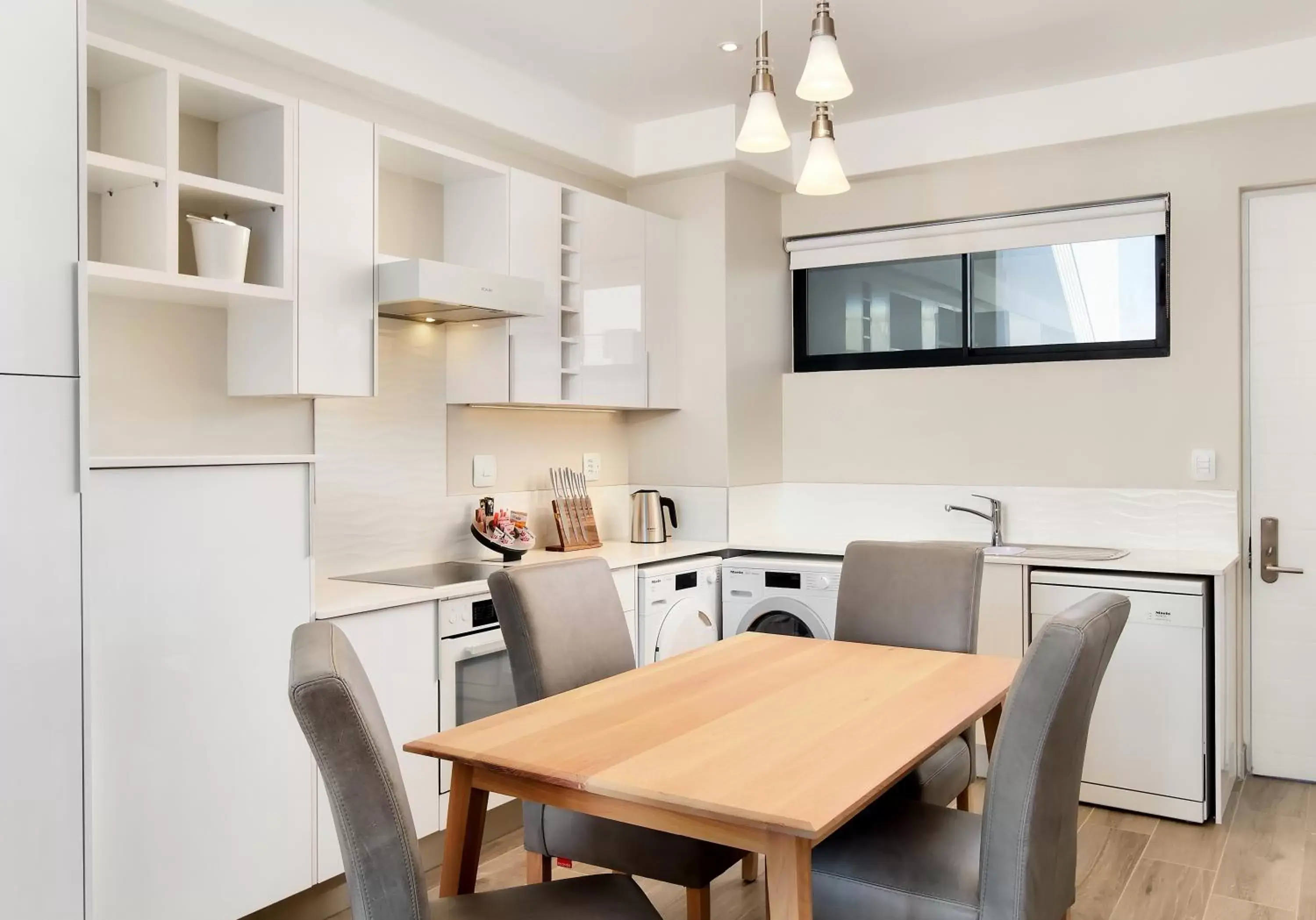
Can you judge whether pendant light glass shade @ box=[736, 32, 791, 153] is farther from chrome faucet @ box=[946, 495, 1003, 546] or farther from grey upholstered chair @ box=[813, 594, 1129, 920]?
chrome faucet @ box=[946, 495, 1003, 546]

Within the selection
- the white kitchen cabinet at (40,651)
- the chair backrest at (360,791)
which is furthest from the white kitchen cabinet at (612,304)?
the chair backrest at (360,791)

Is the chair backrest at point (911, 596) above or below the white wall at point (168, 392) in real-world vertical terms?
below

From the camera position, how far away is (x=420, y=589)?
3.03m

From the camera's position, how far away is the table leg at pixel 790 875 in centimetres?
149

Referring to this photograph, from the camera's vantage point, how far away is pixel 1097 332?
165 inches

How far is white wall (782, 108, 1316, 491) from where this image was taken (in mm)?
3855

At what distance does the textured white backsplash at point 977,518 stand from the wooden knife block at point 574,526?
61cm

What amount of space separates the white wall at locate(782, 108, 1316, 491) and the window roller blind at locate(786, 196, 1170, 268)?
0.15 feet

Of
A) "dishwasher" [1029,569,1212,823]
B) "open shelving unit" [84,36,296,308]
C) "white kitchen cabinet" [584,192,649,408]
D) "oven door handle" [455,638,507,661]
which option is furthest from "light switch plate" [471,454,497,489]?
"dishwasher" [1029,569,1212,823]

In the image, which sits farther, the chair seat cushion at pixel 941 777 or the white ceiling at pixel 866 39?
the white ceiling at pixel 866 39

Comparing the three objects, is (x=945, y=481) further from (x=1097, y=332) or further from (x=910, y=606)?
(x=910, y=606)

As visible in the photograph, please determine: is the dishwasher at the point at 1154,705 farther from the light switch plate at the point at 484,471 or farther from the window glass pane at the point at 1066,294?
the light switch plate at the point at 484,471

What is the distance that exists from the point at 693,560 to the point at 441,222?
162 cm

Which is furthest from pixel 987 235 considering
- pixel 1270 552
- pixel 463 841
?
pixel 463 841
